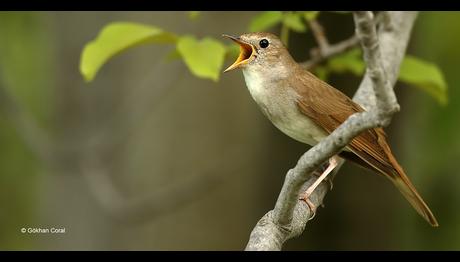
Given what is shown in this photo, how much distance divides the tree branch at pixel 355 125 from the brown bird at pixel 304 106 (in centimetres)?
23

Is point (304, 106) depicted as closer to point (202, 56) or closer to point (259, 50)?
point (259, 50)

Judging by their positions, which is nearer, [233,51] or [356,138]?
[356,138]

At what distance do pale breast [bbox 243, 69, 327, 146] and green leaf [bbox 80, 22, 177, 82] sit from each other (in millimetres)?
803

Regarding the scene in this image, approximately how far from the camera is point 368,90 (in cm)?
496

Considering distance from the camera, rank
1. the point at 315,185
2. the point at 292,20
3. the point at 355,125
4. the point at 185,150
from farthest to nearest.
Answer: the point at 185,150 < the point at 292,20 < the point at 315,185 < the point at 355,125

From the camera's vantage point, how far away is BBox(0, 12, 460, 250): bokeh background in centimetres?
635

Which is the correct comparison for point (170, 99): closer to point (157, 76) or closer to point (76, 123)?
point (157, 76)

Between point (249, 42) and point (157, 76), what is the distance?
6.61 ft

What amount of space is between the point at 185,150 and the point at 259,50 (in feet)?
8.12

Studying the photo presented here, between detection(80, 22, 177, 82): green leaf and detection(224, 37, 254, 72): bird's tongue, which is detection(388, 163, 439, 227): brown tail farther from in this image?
detection(80, 22, 177, 82): green leaf

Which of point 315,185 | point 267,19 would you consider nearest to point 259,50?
point 267,19

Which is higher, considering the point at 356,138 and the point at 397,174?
the point at 356,138

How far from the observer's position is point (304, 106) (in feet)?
16.0

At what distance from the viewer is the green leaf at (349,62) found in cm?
514
